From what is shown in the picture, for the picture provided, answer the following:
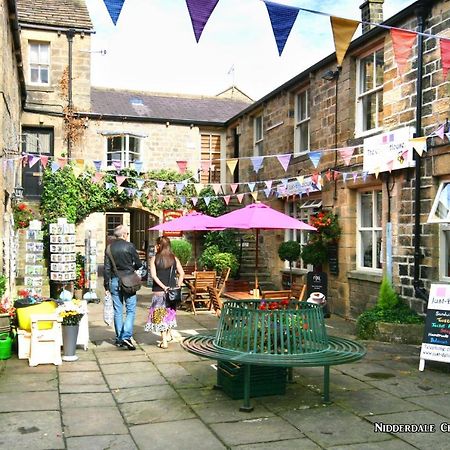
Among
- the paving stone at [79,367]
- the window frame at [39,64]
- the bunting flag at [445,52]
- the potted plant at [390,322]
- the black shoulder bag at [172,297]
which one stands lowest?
the paving stone at [79,367]

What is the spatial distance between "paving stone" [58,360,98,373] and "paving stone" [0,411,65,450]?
171 centimetres

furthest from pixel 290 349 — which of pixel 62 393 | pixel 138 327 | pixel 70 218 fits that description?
pixel 70 218

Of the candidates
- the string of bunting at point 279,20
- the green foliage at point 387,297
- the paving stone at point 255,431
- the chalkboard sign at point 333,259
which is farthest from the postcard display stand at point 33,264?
the paving stone at point 255,431

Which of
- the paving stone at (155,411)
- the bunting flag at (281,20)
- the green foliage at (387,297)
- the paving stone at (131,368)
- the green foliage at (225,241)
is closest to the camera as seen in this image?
the paving stone at (155,411)

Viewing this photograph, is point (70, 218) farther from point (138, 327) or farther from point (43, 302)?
point (43, 302)

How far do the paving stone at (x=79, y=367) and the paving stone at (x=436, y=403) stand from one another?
3.78 meters

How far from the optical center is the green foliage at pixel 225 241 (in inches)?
696

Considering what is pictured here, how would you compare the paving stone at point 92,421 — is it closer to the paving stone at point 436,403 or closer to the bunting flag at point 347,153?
the paving stone at point 436,403

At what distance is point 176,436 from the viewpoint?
4.49m

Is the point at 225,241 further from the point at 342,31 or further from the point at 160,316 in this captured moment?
the point at 342,31

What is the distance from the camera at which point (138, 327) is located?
32.8 feet

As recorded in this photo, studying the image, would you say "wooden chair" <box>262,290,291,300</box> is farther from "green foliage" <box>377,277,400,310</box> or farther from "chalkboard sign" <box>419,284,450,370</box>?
"chalkboard sign" <box>419,284,450,370</box>

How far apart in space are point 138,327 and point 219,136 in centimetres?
1234

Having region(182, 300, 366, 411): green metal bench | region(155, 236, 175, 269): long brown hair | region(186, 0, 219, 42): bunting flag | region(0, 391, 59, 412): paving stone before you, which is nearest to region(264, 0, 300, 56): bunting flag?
region(186, 0, 219, 42): bunting flag
